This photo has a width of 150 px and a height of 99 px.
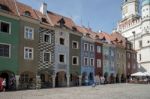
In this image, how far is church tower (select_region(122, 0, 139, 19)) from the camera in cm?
9100

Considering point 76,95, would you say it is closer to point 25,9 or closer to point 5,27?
point 5,27

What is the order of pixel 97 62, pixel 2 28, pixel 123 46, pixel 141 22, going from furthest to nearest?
pixel 141 22
pixel 123 46
pixel 97 62
pixel 2 28

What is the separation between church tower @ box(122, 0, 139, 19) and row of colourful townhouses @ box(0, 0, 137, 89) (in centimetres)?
3675

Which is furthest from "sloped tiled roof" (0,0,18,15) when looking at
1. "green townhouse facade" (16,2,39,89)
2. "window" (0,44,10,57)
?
"window" (0,44,10,57)

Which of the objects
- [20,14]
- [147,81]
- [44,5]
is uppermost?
[44,5]

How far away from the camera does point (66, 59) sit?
4341 centimetres

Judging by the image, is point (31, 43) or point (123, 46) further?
point (123, 46)

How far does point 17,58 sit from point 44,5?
1245 cm

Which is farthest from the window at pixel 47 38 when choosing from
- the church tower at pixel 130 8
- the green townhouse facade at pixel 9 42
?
the church tower at pixel 130 8

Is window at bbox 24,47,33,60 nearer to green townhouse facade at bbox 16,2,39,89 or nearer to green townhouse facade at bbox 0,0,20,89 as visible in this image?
green townhouse facade at bbox 16,2,39,89

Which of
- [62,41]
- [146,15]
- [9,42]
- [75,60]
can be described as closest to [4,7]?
[9,42]

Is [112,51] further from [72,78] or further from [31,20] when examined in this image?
[31,20]

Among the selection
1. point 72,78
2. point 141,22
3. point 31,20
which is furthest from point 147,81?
point 31,20

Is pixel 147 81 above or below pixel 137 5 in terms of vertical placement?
below
